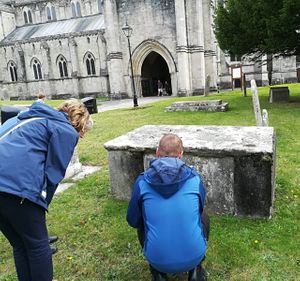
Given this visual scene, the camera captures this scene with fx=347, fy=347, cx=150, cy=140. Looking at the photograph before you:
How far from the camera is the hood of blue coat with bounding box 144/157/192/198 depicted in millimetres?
2867

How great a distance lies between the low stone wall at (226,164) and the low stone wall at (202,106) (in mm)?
9895

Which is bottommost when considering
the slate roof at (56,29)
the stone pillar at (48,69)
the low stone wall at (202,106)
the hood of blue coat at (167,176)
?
the low stone wall at (202,106)

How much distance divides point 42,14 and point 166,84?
807 inches

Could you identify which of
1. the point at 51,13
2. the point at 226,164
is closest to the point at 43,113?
the point at 226,164

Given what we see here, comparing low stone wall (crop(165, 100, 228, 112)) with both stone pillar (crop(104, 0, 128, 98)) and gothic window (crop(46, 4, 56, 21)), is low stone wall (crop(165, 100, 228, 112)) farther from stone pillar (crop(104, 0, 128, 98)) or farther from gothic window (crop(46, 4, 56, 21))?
gothic window (crop(46, 4, 56, 21))

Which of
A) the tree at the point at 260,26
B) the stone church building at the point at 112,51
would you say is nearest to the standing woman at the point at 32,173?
the tree at the point at 260,26

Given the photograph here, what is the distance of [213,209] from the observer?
4.71 m

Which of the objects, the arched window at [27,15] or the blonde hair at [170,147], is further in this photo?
the arched window at [27,15]

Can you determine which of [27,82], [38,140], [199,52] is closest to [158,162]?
[38,140]

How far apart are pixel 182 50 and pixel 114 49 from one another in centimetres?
679

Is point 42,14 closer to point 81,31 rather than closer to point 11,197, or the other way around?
point 81,31

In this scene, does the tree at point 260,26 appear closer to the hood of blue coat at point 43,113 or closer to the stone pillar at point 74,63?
the hood of blue coat at point 43,113

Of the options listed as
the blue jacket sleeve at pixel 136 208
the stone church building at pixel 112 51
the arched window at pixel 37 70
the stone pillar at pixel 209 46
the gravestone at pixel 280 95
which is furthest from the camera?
the arched window at pixel 37 70

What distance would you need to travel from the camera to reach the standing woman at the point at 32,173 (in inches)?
101
